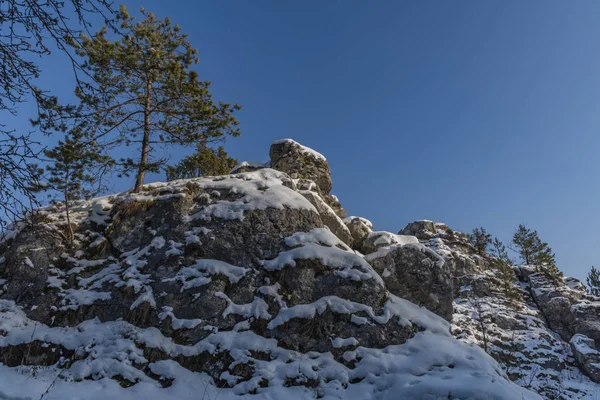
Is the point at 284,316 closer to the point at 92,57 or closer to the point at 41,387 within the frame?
the point at 41,387

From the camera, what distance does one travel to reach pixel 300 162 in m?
15.2

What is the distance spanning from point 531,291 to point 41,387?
31592 millimetres

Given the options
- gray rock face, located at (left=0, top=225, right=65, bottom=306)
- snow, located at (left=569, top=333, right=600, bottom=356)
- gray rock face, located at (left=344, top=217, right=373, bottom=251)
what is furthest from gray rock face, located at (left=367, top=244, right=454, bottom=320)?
snow, located at (left=569, top=333, right=600, bottom=356)

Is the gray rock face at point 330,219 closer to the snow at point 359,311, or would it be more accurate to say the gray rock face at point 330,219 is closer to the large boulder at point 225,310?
the large boulder at point 225,310

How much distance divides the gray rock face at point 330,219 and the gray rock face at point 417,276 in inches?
79.4

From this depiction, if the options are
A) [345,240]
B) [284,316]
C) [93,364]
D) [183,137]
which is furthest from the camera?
[183,137]

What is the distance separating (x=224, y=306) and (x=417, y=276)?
5.65m

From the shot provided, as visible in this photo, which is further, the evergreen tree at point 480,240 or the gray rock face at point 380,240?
the evergreen tree at point 480,240

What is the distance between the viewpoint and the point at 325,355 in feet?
21.3

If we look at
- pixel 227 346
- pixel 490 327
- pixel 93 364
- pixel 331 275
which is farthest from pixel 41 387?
pixel 490 327

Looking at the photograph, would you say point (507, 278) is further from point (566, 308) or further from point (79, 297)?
point (79, 297)

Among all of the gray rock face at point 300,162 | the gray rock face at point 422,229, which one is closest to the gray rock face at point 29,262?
the gray rock face at point 300,162

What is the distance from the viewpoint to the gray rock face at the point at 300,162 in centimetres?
1505

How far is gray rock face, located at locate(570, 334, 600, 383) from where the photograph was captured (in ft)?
54.6
